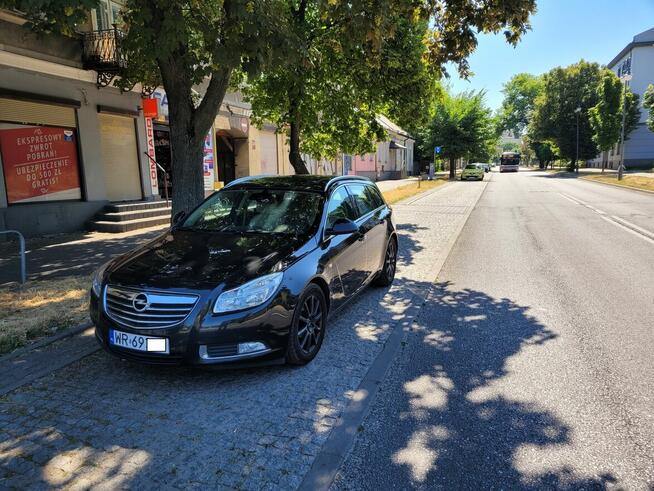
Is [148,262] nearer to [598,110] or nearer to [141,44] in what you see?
[141,44]

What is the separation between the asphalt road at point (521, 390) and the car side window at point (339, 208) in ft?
4.95

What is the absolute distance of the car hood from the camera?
376 centimetres

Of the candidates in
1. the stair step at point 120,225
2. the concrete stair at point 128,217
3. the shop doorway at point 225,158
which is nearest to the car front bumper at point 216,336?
the stair step at point 120,225

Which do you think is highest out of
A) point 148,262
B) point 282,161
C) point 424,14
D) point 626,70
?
point 626,70

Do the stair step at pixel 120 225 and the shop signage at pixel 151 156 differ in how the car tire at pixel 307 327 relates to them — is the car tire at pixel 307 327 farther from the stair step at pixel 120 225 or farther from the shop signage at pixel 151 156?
the shop signage at pixel 151 156

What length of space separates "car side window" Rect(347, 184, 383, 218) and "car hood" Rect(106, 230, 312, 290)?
1848 millimetres

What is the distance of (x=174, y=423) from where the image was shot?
327cm

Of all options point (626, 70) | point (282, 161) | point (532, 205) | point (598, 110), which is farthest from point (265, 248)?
point (626, 70)

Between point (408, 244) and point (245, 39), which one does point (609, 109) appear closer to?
point (408, 244)

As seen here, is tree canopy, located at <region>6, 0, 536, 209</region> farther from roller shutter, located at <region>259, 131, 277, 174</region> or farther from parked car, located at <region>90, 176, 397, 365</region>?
roller shutter, located at <region>259, 131, 277, 174</region>

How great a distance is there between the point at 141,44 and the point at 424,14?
15.6ft

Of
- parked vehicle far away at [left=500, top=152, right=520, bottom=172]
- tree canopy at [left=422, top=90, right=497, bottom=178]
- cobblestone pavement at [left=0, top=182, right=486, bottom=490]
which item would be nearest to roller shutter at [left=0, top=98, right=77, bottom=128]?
cobblestone pavement at [left=0, top=182, right=486, bottom=490]

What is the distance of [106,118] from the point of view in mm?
13555

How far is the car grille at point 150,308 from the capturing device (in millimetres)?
3600
